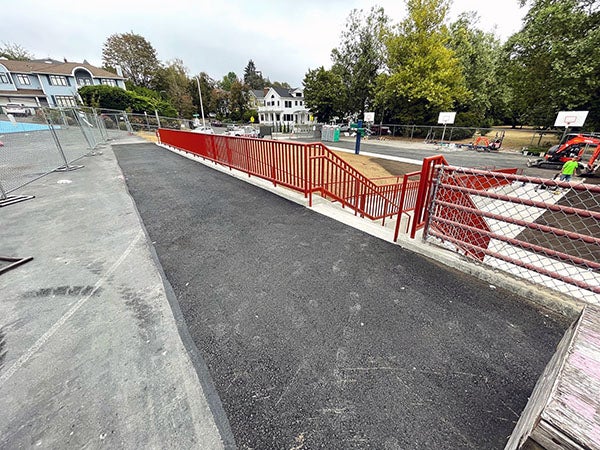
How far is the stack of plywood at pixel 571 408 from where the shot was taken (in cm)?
72

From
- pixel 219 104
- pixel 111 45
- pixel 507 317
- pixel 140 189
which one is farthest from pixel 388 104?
pixel 111 45

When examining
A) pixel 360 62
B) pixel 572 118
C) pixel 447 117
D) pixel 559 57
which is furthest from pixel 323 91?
pixel 572 118

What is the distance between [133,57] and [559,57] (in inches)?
2560

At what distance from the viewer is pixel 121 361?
1948 mm

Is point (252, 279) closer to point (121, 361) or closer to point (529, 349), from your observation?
point (121, 361)

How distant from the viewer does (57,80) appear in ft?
123

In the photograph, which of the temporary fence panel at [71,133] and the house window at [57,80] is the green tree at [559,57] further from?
the house window at [57,80]

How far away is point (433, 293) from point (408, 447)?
5.18ft

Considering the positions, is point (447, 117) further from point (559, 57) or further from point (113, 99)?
point (113, 99)

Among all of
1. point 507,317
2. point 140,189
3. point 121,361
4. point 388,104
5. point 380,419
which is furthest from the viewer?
point 388,104

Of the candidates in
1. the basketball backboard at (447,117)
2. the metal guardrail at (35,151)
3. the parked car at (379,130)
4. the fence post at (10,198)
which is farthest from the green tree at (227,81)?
the fence post at (10,198)

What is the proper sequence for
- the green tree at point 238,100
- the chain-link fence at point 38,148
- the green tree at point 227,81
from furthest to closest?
the green tree at point 227,81 → the green tree at point 238,100 → the chain-link fence at point 38,148

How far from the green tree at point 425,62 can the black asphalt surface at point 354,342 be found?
2870cm

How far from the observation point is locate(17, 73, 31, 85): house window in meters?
36.8
